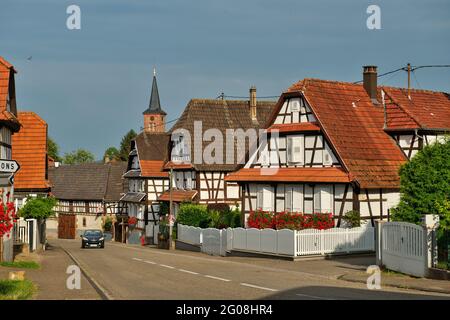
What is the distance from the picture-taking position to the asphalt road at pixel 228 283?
1759cm

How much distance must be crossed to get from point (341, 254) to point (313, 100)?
926 centimetres

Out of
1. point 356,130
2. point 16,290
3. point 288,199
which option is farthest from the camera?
point 288,199

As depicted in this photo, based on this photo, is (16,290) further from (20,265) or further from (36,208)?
(36,208)

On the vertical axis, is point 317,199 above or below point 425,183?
below

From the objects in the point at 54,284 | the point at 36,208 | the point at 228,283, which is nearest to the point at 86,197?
the point at 36,208

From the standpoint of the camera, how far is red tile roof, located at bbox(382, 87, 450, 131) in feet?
126

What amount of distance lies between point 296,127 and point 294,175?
263cm

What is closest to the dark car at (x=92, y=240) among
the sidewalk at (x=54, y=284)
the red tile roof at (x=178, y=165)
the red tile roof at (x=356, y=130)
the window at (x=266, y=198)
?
the red tile roof at (x=178, y=165)

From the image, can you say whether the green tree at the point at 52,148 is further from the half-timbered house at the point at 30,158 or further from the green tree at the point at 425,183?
the green tree at the point at 425,183

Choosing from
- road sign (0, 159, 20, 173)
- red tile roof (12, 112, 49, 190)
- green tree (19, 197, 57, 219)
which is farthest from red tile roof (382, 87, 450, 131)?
road sign (0, 159, 20, 173)

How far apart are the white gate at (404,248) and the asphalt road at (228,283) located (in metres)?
2.05

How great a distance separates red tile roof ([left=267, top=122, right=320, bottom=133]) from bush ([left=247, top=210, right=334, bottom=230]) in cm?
464

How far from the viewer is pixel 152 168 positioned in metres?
66.4

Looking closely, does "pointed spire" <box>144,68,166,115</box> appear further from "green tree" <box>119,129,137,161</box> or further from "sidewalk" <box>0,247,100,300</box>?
"sidewalk" <box>0,247,100,300</box>
